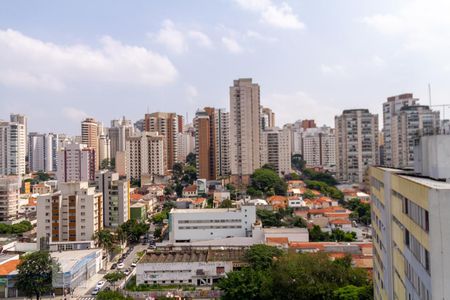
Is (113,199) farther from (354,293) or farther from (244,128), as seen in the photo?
(354,293)

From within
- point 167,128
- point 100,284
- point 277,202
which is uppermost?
point 167,128

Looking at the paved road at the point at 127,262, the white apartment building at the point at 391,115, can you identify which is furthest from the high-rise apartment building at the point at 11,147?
the white apartment building at the point at 391,115

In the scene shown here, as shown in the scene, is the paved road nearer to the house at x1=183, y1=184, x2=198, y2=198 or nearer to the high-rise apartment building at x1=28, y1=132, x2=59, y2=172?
the house at x1=183, y1=184, x2=198, y2=198

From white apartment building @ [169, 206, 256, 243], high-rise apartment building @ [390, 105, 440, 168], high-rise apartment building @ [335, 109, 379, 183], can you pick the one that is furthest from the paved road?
high-rise apartment building @ [335, 109, 379, 183]

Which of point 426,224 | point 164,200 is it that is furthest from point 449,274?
point 164,200

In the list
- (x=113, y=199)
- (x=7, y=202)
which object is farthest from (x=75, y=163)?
(x=113, y=199)

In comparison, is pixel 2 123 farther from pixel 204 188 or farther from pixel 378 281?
pixel 378 281

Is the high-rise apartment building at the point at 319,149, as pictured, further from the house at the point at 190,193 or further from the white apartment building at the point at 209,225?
the white apartment building at the point at 209,225
